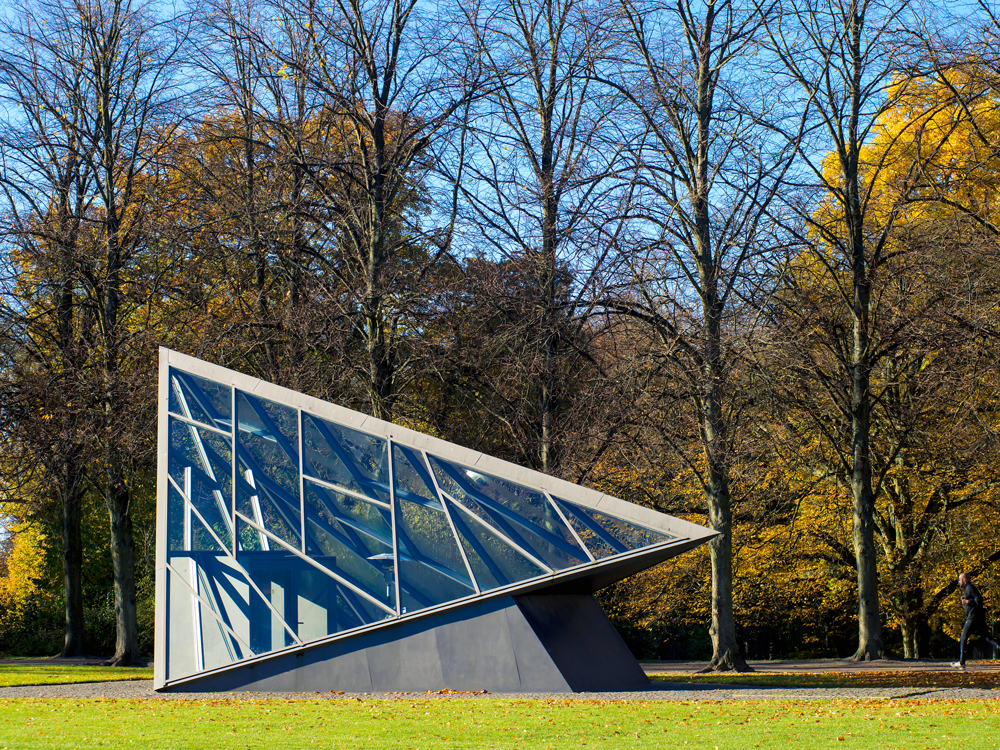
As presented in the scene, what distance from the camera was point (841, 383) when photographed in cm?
1956

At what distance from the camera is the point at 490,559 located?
12672 mm

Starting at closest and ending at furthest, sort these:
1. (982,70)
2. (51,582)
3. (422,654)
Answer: (422,654) < (982,70) < (51,582)

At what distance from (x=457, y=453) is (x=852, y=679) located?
23.5 ft

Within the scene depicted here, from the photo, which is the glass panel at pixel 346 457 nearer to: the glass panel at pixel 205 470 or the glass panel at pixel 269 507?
the glass panel at pixel 269 507

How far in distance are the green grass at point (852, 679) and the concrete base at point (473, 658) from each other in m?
2.43

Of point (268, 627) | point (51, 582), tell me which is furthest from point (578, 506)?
point (51, 582)

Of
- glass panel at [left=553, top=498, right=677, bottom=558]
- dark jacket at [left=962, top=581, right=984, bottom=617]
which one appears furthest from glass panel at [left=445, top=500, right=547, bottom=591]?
dark jacket at [left=962, top=581, right=984, bottom=617]

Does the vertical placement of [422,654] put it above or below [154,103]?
below

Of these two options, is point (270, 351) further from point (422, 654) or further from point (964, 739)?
point (964, 739)

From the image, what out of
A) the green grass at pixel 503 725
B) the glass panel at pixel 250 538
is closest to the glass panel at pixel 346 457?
the glass panel at pixel 250 538

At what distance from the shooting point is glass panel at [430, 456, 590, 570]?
40.9ft

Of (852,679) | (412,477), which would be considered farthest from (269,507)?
(852,679)

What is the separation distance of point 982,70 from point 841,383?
617cm

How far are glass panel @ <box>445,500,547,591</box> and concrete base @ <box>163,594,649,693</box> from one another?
281mm
